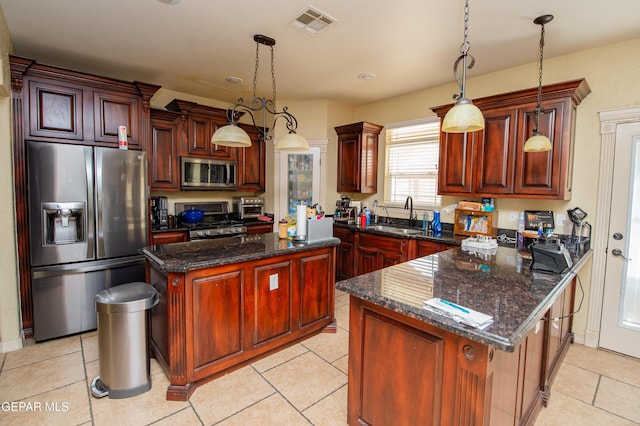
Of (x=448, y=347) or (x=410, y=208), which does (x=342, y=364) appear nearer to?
(x=448, y=347)

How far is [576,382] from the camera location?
2.51 m

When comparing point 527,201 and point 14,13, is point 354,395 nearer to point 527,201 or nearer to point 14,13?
point 527,201

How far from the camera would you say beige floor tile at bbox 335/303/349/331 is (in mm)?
3457

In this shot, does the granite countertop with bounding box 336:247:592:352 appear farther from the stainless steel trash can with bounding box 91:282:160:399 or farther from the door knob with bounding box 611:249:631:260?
the stainless steel trash can with bounding box 91:282:160:399

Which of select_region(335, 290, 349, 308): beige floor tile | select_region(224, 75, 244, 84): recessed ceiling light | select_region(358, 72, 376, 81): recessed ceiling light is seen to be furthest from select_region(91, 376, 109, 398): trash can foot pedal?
select_region(358, 72, 376, 81): recessed ceiling light

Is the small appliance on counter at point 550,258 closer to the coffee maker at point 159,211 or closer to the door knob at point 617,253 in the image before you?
the door knob at point 617,253

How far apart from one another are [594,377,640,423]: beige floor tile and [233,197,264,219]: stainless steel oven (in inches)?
176

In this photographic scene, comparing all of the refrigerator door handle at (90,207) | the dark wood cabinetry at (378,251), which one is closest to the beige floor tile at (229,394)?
the refrigerator door handle at (90,207)

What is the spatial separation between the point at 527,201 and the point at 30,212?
5.05 metres

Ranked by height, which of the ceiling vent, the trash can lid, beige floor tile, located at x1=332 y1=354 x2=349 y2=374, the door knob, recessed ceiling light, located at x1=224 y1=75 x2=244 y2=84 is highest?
recessed ceiling light, located at x1=224 y1=75 x2=244 y2=84

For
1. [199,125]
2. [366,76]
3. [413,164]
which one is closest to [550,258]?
[413,164]

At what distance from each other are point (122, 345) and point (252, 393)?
99 centimetres

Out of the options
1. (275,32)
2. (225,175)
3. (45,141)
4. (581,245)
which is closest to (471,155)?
(581,245)

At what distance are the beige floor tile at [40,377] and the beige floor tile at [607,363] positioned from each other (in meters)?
4.27
